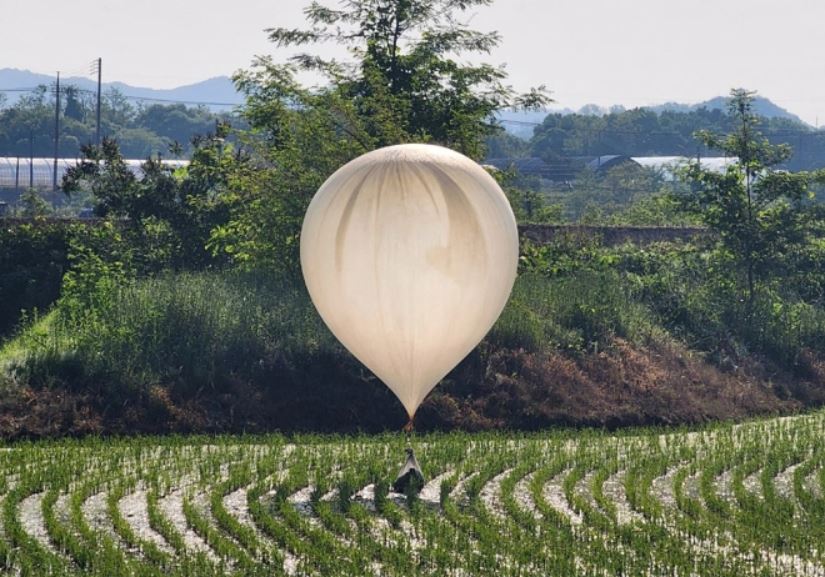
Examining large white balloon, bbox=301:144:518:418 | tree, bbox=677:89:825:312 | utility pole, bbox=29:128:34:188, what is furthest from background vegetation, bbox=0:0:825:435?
utility pole, bbox=29:128:34:188

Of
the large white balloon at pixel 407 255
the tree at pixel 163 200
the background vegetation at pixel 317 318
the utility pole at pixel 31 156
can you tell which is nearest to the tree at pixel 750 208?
the background vegetation at pixel 317 318

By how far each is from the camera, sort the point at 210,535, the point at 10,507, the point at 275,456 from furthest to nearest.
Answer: the point at 275,456 → the point at 10,507 → the point at 210,535

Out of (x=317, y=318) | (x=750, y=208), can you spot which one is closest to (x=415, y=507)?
(x=317, y=318)

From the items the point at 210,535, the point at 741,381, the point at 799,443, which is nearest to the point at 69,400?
the point at 210,535

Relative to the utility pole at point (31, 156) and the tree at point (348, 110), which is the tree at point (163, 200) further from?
the utility pole at point (31, 156)

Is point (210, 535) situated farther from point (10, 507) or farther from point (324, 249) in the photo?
point (324, 249)

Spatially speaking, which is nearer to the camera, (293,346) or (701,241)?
(293,346)
